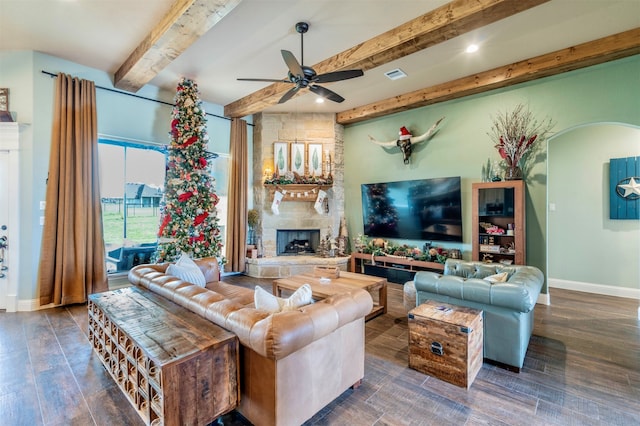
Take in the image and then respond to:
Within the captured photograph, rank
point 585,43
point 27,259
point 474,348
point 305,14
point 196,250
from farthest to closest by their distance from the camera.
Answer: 1. point 196,250
2. point 27,259
3. point 585,43
4. point 305,14
5. point 474,348

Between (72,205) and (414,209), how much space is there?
5435mm

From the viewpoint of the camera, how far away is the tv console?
5257mm

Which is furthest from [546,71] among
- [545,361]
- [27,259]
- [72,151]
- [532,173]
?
[27,259]

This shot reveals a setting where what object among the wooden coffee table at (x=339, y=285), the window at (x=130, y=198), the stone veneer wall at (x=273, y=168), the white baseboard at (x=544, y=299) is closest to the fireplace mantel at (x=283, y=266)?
the stone veneer wall at (x=273, y=168)

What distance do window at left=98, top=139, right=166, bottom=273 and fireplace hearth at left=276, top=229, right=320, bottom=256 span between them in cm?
244

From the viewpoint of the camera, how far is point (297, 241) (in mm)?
6648

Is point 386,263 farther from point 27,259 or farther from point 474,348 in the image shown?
point 27,259

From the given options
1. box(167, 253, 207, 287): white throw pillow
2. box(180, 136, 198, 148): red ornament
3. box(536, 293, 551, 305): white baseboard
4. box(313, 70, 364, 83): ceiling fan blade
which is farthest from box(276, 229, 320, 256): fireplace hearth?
box(536, 293, 551, 305): white baseboard

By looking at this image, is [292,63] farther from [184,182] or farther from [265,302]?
[184,182]

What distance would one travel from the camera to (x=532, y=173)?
4.43m

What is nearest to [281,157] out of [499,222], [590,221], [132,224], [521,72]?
[132,224]

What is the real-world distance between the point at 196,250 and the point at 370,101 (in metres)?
4.18

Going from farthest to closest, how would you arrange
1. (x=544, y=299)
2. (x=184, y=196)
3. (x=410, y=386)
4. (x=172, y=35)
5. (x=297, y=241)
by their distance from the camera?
1. (x=297, y=241)
2. (x=184, y=196)
3. (x=544, y=299)
4. (x=172, y=35)
5. (x=410, y=386)

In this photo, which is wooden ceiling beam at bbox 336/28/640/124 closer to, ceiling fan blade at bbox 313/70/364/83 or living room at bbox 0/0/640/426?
living room at bbox 0/0/640/426
